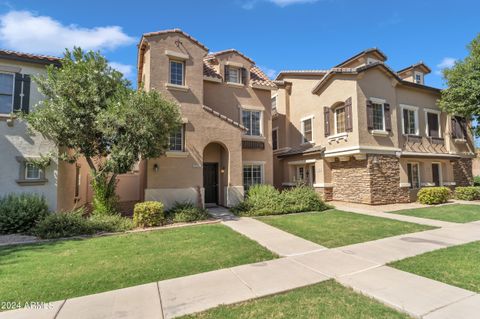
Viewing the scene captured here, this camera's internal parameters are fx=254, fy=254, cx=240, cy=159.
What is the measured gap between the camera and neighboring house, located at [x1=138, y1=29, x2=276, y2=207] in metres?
13.6

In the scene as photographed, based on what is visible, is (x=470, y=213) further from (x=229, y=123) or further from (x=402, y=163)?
(x=229, y=123)

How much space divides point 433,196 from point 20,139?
72.8ft

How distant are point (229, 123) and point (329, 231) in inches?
333

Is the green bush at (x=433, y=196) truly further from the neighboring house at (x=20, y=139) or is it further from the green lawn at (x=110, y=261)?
the neighboring house at (x=20, y=139)

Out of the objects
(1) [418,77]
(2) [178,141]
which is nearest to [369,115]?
(1) [418,77]

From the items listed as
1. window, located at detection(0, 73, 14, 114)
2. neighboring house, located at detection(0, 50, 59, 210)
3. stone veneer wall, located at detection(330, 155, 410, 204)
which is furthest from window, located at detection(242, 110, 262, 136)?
window, located at detection(0, 73, 14, 114)

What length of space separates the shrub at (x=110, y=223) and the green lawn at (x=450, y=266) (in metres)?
9.29

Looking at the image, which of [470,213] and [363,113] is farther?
[363,113]

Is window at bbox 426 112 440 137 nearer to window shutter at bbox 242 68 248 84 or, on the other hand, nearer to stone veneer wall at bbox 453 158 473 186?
stone veneer wall at bbox 453 158 473 186

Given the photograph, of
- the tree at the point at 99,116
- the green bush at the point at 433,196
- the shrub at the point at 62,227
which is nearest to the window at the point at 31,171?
the tree at the point at 99,116

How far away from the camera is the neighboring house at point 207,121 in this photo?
1359cm

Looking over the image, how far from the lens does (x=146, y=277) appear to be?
5.39 meters

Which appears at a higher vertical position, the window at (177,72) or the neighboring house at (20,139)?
the window at (177,72)

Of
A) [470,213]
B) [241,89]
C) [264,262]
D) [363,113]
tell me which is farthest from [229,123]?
[470,213]
